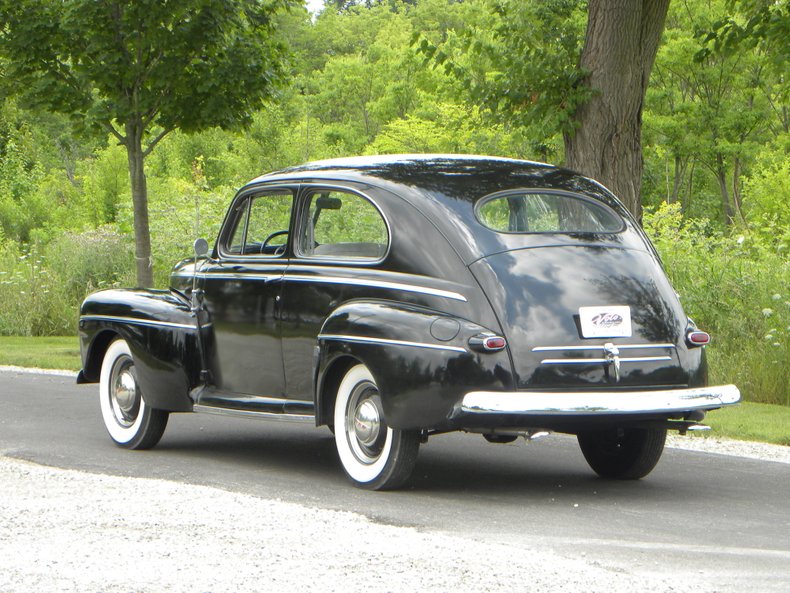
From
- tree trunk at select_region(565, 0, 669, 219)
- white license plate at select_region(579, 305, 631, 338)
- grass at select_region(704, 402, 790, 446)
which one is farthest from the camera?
tree trunk at select_region(565, 0, 669, 219)

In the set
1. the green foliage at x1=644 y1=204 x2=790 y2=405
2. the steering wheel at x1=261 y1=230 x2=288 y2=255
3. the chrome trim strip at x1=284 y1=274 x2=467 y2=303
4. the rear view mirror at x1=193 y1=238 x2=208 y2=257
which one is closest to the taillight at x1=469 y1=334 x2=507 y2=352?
the chrome trim strip at x1=284 y1=274 x2=467 y2=303

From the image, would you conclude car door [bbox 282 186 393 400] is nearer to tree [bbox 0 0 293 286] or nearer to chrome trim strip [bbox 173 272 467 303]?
chrome trim strip [bbox 173 272 467 303]

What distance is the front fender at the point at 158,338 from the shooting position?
8688 millimetres

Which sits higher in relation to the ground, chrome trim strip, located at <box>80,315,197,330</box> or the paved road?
chrome trim strip, located at <box>80,315,197,330</box>

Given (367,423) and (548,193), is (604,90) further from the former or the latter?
(367,423)

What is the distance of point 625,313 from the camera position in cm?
703

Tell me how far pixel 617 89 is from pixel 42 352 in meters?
8.75

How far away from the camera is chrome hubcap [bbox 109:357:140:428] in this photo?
9.19 m

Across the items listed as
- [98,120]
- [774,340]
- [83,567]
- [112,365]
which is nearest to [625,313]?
[83,567]

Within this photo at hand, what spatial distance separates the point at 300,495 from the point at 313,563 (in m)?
1.97

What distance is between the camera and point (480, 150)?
152 feet

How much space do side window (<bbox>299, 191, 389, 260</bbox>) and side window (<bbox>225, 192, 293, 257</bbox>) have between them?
1.23 feet

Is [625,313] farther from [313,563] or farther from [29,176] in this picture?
[29,176]

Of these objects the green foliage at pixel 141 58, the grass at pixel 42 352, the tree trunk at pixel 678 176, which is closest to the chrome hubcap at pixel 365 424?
the grass at pixel 42 352
